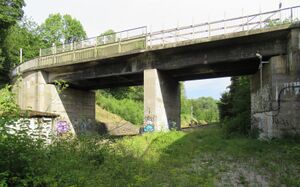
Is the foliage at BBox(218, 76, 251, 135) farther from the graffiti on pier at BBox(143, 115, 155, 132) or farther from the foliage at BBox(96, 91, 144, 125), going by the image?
the foliage at BBox(96, 91, 144, 125)

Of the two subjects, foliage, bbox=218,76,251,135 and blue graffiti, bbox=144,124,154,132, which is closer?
foliage, bbox=218,76,251,135

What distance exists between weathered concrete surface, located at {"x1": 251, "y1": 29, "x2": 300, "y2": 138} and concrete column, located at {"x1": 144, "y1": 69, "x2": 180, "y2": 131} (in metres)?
7.15

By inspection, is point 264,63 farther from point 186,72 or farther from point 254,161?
point 254,161

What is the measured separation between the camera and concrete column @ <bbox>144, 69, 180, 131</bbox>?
2294 cm

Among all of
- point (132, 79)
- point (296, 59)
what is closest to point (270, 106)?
point (296, 59)

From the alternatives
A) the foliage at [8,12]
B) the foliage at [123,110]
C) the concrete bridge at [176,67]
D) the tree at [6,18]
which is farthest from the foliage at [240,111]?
the foliage at [8,12]

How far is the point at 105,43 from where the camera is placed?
25.4 m

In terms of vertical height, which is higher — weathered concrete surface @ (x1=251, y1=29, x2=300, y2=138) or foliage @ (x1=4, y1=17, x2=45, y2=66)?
foliage @ (x1=4, y1=17, x2=45, y2=66)

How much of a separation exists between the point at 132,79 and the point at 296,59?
14.3 metres

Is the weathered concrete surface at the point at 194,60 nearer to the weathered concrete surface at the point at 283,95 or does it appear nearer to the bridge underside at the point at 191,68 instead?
the bridge underside at the point at 191,68

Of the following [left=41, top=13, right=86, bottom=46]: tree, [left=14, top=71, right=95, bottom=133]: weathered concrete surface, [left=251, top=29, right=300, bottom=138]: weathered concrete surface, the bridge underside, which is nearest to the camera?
[left=251, top=29, right=300, bottom=138]: weathered concrete surface

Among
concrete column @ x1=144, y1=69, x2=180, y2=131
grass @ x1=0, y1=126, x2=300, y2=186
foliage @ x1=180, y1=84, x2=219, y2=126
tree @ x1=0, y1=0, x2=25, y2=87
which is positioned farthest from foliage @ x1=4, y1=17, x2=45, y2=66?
foliage @ x1=180, y1=84, x2=219, y2=126

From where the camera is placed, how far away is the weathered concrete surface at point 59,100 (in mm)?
29062

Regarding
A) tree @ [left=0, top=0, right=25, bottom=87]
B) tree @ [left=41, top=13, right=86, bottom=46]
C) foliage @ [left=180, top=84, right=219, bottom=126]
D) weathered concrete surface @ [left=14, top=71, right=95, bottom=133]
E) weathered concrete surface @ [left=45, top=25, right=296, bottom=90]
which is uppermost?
tree @ [left=41, top=13, right=86, bottom=46]
